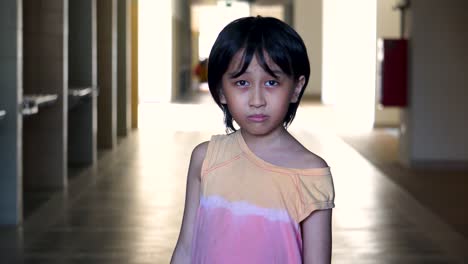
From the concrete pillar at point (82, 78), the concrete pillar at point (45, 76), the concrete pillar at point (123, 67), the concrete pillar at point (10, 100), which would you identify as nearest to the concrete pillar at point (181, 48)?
the concrete pillar at point (123, 67)

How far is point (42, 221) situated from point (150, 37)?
17455 millimetres

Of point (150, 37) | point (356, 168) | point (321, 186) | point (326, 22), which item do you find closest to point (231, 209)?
point (321, 186)

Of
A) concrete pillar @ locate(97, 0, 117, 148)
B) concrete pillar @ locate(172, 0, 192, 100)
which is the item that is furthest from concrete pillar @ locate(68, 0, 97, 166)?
concrete pillar @ locate(172, 0, 192, 100)

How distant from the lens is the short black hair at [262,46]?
1.58 metres

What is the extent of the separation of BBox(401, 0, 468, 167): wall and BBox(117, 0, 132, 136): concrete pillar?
480cm

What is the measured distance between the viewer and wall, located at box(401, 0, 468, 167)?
10.3 metres

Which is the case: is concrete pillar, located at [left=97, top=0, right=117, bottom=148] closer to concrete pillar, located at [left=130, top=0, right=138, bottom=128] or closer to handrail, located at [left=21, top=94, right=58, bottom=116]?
concrete pillar, located at [left=130, top=0, right=138, bottom=128]

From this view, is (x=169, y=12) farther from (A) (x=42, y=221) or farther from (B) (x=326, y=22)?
(A) (x=42, y=221)

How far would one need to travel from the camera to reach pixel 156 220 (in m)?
7.12

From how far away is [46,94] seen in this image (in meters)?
8.42

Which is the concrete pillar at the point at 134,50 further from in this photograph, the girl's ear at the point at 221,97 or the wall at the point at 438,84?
the girl's ear at the point at 221,97

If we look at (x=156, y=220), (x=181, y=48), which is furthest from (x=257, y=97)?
(x=181, y=48)

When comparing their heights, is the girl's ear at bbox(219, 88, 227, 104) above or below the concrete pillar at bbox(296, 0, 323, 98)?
below

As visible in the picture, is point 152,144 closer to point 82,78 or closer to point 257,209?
point 82,78
